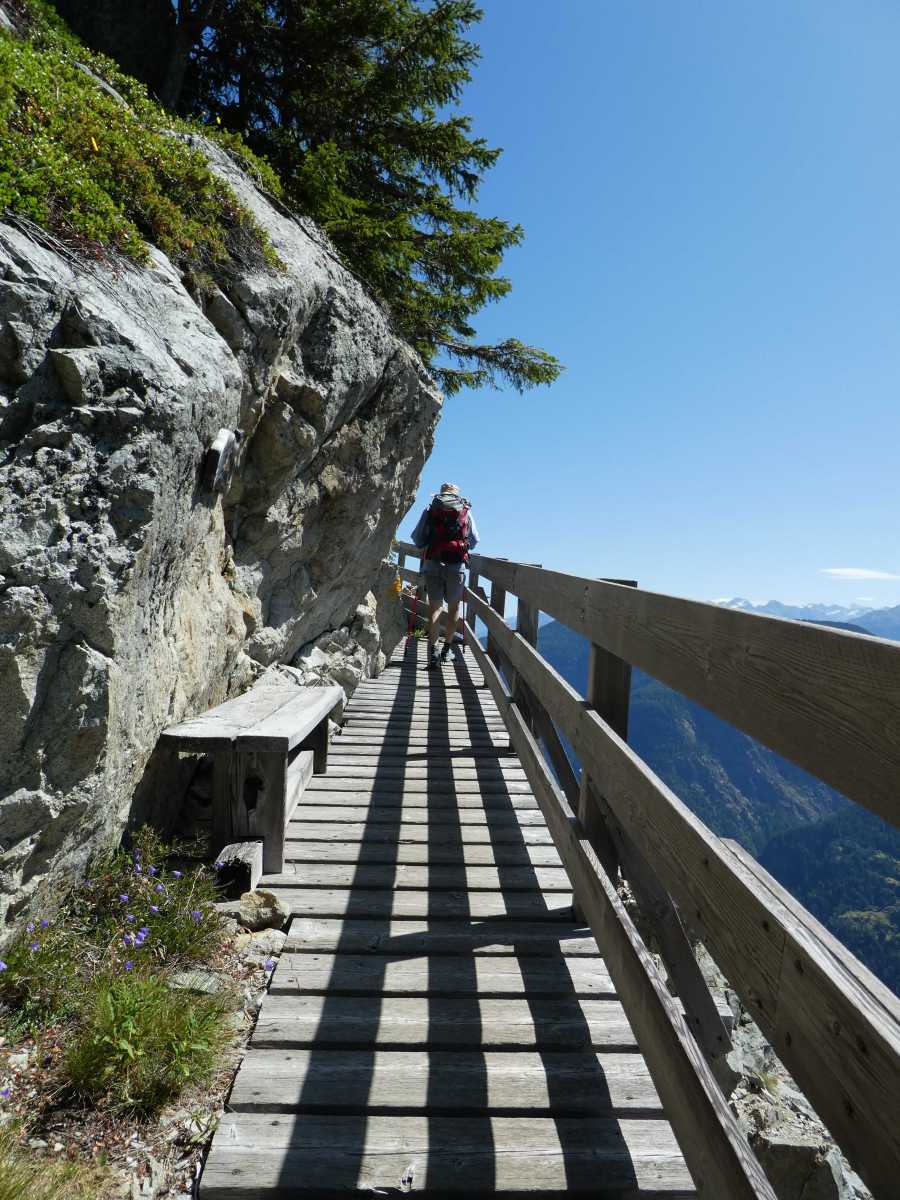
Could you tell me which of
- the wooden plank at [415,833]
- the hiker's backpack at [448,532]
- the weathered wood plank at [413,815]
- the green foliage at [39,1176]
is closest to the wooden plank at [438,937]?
the wooden plank at [415,833]

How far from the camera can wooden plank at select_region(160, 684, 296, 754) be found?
370 cm

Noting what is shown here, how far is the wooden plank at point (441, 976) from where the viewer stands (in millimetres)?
2936

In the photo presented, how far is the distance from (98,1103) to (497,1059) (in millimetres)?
1378

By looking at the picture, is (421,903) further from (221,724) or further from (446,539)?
(446,539)

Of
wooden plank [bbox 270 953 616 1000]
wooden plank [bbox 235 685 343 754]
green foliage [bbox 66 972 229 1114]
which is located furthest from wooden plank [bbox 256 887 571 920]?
green foliage [bbox 66 972 229 1114]

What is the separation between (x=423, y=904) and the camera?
3.64m

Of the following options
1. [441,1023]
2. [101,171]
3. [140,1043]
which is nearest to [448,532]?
[101,171]

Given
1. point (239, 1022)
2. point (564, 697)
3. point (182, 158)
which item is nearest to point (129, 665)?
point (239, 1022)

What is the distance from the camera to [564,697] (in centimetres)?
345

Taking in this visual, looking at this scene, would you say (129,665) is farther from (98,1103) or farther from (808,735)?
(808,735)

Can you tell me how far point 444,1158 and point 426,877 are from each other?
72.0 inches

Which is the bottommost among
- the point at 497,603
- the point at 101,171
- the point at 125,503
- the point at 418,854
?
the point at 418,854

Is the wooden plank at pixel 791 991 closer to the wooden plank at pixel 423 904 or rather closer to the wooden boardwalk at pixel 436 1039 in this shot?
the wooden boardwalk at pixel 436 1039

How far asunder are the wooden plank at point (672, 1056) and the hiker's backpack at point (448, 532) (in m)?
5.38
